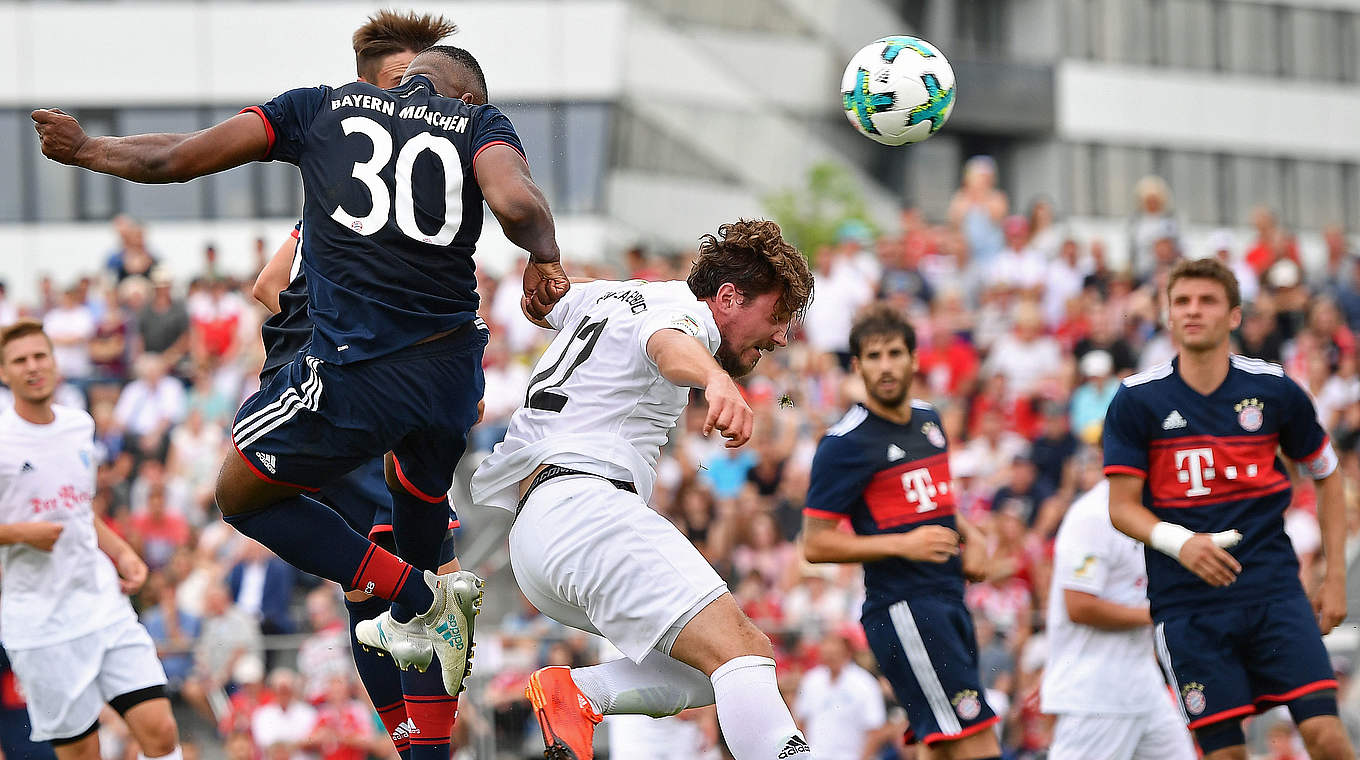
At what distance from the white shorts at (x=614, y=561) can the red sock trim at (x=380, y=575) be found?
0.74 metres

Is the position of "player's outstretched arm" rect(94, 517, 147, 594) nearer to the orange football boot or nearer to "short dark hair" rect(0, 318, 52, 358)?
"short dark hair" rect(0, 318, 52, 358)

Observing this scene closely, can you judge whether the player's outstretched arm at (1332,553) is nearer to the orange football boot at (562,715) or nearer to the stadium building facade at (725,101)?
the orange football boot at (562,715)

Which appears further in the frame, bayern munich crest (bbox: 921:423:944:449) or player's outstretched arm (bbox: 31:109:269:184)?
bayern munich crest (bbox: 921:423:944:449)

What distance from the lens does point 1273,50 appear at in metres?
43.7

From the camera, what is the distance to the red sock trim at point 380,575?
6836mm

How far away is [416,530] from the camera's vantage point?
7.02 meters

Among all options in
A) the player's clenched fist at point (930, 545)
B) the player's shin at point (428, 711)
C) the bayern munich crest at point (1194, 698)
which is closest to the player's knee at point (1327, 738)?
the bayern munich crest at point (1194, 698)

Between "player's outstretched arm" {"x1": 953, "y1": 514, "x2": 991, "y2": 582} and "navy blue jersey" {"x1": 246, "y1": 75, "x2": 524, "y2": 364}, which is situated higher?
"navy blue jersey" {"x1": 246, "y1": 75, "x2": 524, "y2": 364}

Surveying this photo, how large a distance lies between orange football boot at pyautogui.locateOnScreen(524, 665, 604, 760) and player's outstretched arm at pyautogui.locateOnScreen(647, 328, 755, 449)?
1.28 metres

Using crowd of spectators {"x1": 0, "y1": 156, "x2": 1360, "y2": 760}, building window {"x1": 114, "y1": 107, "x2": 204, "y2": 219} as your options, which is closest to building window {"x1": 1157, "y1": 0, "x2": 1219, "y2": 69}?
building window {"x1": 114, "y1": 107, "x2": 204, "y2": 219}

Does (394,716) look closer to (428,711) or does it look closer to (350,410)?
(428,711)

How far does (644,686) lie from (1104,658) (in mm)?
3462

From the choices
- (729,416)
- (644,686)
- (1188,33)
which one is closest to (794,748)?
(644,686)

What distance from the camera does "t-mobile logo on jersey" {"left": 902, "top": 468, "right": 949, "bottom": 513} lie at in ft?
28.5
